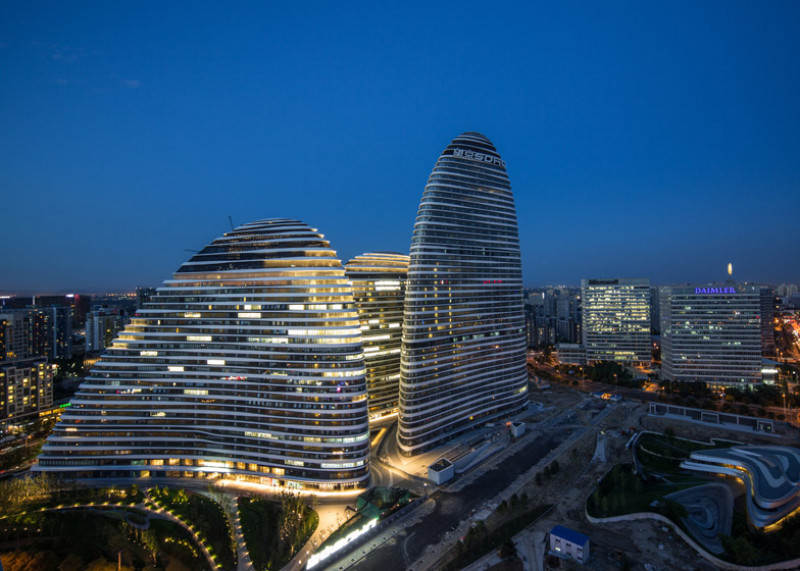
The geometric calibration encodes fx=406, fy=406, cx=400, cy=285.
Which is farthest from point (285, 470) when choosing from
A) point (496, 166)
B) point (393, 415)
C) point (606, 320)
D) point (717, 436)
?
point (606, 320)

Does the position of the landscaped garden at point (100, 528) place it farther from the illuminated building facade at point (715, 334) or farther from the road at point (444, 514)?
the illuminated building facade at point (715, 334)

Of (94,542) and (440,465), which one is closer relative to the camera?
(94,542)

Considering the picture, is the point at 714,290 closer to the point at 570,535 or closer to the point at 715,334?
the point at 715,334

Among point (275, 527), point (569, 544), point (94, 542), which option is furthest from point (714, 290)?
point (94, 542)

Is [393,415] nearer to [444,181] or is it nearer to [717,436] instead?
[444,181]

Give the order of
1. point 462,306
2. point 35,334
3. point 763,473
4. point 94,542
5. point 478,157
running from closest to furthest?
point 94,542 < point 763,473 < point 462,306 < point 478,157 < point 35,334

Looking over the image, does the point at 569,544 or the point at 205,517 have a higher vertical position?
the point at 569,544

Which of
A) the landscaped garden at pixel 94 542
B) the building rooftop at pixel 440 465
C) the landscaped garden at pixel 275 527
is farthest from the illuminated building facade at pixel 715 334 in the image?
the landscaped garden at pixel 94 542
